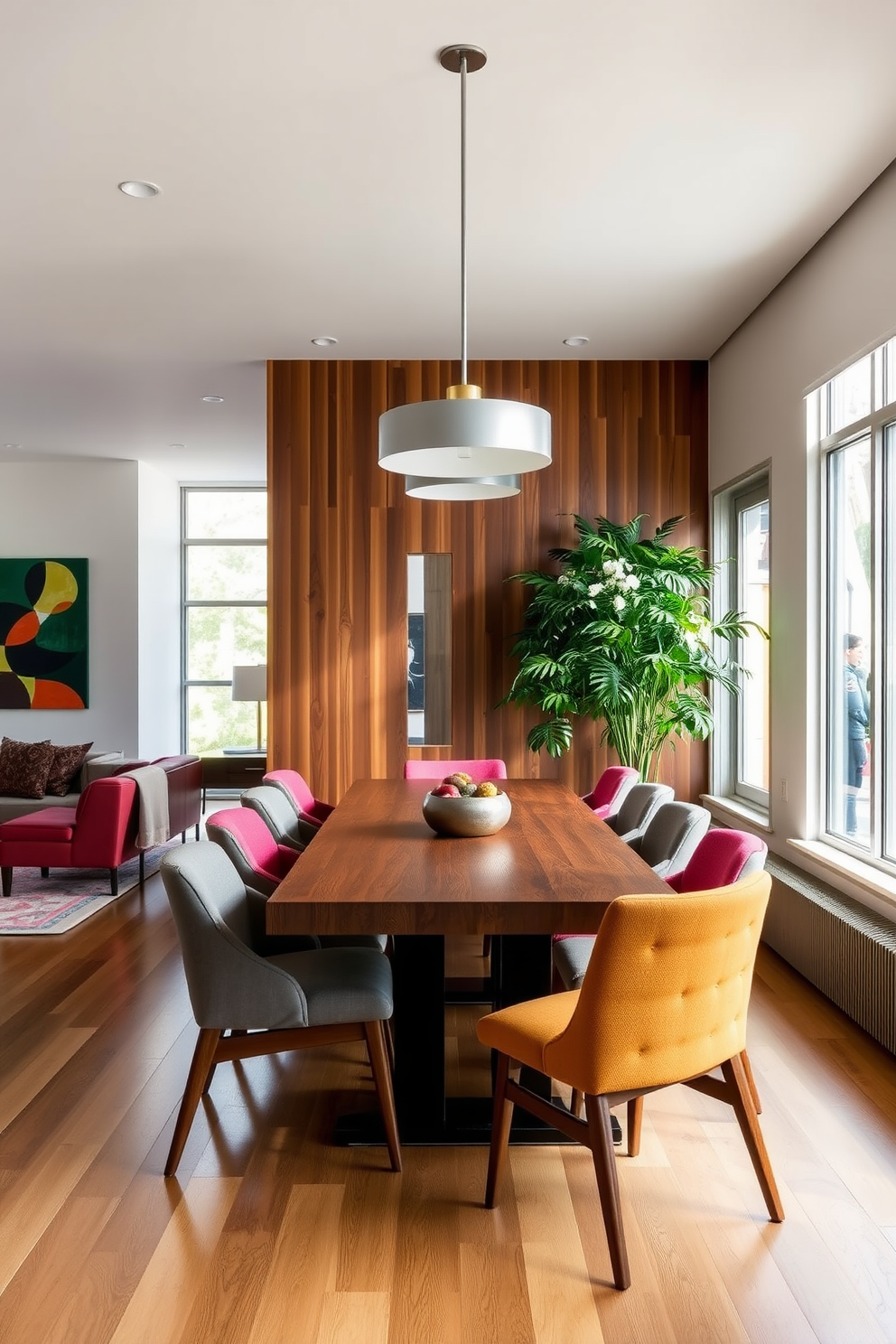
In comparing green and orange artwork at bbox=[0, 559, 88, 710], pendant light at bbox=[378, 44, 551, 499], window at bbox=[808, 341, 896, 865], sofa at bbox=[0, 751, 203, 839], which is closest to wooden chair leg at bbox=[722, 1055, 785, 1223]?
pendant light at bbox=[378, 44, 551, 499]

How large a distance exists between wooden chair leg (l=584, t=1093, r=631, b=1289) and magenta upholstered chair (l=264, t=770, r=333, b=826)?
2326 mm

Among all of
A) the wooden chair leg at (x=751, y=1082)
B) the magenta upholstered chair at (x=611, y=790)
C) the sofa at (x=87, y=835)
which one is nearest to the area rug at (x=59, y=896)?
the sofa at (x=87, y=835)

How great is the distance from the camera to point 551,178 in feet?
12.4

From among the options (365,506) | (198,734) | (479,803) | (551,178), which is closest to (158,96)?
(551,178)

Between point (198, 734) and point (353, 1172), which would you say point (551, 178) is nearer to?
point (353, 1172)

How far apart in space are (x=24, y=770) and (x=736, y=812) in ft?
15.5

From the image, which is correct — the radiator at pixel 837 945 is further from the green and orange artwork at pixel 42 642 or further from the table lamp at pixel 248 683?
the green and orange artwork at pixel 42 642

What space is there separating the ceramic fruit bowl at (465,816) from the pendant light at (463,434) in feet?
3.41

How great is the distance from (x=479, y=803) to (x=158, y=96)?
95.2 inches

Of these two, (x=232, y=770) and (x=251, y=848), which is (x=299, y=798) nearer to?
(x=251, y=848)

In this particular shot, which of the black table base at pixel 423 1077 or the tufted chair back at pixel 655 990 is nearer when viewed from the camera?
the tufted chair back at pixel 655 990

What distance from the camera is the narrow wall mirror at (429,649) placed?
20.0 feet

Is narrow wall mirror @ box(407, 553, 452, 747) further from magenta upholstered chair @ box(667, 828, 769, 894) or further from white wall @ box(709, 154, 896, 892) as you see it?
magenta upholstered chair @ box(667, 828, 769, 894)

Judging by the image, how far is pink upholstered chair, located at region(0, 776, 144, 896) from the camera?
5.94m
